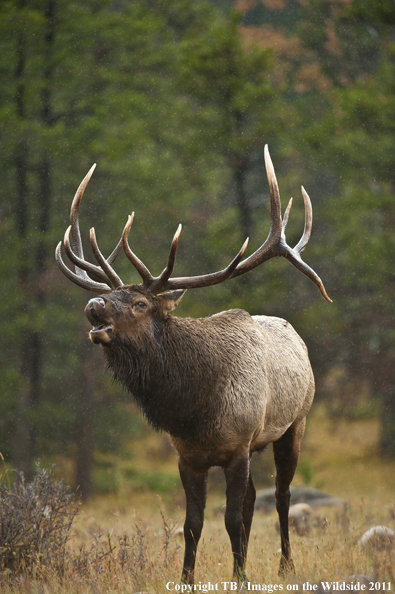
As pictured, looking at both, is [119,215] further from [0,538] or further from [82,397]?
[0,538]

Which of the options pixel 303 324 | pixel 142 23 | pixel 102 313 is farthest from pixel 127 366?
pixel 142 23

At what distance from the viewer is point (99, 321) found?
4.52 metres

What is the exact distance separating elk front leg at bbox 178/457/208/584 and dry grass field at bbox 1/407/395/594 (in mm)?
188

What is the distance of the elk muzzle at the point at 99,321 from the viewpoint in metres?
4.45

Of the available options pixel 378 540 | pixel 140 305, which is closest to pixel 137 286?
pixel 140 305

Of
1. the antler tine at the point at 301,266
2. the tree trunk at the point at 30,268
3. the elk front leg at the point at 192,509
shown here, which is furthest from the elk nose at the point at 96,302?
the tree trunk at the point at 30,268

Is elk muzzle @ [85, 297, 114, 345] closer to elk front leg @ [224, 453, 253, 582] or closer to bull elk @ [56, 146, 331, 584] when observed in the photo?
bull elk @ [56, 146, 331, 584]

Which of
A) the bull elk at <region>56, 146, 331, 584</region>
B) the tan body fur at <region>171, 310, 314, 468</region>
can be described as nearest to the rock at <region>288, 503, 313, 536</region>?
the tan body fur at <region>171, 310, 314, 468</region>

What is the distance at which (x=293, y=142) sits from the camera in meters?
12.4

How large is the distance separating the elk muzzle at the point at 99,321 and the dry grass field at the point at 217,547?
1647 mm

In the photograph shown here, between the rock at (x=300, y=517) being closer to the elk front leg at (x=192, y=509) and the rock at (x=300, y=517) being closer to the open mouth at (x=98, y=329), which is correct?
the elk front leg at (x=192, y=509)

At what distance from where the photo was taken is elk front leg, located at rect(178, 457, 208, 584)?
4.91 metres

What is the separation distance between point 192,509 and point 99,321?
148 centimetres

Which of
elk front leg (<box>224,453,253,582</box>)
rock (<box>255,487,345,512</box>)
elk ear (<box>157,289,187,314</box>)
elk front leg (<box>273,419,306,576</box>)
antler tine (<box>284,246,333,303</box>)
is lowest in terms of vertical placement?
rock (<box>255,487,345,512</box>)
